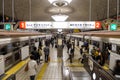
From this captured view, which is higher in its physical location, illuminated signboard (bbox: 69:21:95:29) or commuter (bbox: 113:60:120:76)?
illuminated signboard (bbox: 69:21:95:29)

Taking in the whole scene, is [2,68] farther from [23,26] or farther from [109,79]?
[109,79]

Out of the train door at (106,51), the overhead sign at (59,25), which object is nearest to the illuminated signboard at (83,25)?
the overhead sign at (59,25)

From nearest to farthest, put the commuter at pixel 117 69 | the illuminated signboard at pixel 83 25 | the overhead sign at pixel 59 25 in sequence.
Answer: the commuter at pixel 117 69
the overhead sign at pixel 59 25
the illuminated signboard at pixel 83 25

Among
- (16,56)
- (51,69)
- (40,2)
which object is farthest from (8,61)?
(40,2)

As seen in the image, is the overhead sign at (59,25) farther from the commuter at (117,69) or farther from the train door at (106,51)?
the commuter at (117,69)

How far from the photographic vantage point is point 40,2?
11.6 meters

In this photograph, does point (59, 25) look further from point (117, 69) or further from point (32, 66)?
point (117, 69)

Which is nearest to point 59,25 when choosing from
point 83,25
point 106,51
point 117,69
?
point 83,25

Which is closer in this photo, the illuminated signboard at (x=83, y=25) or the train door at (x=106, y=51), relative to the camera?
the train door at (x=106, y=51)

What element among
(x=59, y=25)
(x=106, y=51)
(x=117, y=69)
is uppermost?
(x=59, y=25)

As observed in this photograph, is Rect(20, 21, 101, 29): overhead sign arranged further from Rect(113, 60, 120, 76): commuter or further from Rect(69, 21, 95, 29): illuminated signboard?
Rect(113, 60, 120, 76): commuter

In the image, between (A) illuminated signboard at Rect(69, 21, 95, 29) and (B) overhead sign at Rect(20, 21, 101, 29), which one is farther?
(A) illuminated signboard at Rect(69, 21, 95, 29)

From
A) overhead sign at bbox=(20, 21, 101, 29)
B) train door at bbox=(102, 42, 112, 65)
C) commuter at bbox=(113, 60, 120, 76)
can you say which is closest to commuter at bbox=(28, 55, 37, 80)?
commuter at bbox=(113, 60, 120, 76)

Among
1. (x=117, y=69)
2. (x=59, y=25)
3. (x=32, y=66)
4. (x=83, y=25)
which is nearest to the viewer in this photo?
(x=32, y=66)
